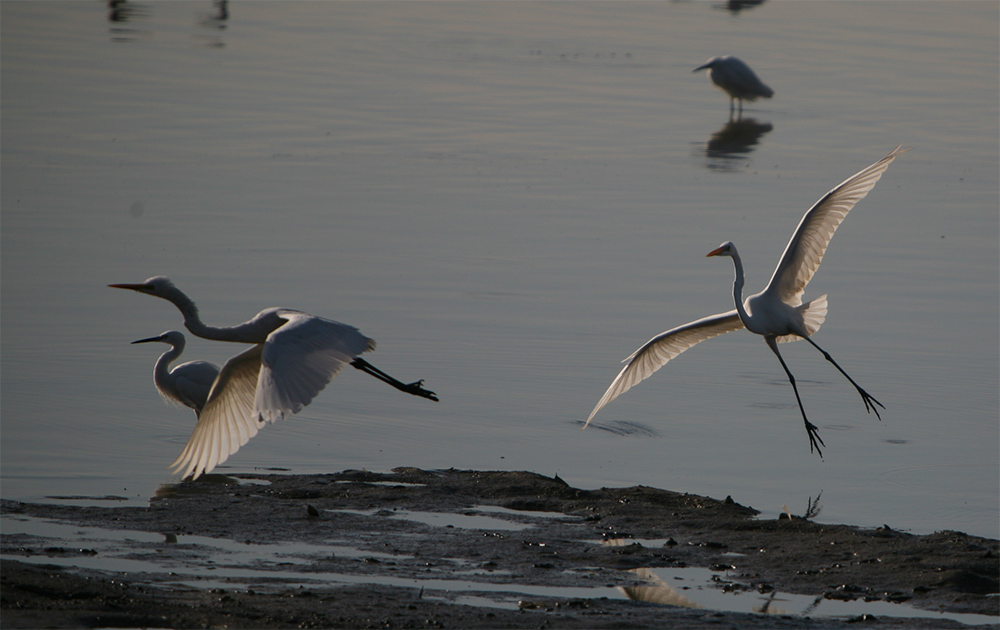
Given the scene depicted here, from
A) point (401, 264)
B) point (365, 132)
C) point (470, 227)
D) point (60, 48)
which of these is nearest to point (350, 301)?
point (401, 264)

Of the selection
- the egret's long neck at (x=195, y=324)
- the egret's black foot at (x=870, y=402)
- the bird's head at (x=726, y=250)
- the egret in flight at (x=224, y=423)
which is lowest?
the egret's black foot at (x=870, y=402)

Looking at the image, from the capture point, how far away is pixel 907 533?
6629mm

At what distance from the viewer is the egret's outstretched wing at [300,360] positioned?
620cm

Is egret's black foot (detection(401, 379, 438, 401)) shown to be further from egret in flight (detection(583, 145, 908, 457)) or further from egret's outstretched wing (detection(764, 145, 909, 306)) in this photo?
egret's outstretched wing (detection(764, 145, 909, 306))

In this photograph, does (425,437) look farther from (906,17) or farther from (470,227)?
(906,17)

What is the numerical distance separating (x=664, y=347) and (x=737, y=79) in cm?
1360

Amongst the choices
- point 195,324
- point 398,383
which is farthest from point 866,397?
point 195,324

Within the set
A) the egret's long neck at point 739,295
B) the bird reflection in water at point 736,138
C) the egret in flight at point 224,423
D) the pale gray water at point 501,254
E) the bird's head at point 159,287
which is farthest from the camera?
the bird reflection in water at point 736,138

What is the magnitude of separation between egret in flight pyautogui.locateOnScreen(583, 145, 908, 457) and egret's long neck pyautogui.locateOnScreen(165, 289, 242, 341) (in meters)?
2.32

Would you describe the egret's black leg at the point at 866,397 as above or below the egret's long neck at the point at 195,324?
below

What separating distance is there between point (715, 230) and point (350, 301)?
4.61 metres

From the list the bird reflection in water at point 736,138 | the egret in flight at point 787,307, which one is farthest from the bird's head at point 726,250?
the bird reflection in water at point 736,138

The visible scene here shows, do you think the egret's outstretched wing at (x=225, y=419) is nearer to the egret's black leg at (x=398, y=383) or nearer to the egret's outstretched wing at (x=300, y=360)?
the egret's outstretched wing at (x=300, y=360)

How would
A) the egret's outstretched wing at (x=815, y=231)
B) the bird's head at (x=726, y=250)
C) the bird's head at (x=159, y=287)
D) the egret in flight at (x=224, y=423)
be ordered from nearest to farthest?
the egret in flight at (x=224, y=423), the bird's head at (x=159, y=287), the egret's outstretched wing at (x=815, y=231), the bird's head at (x=726, y=250)
